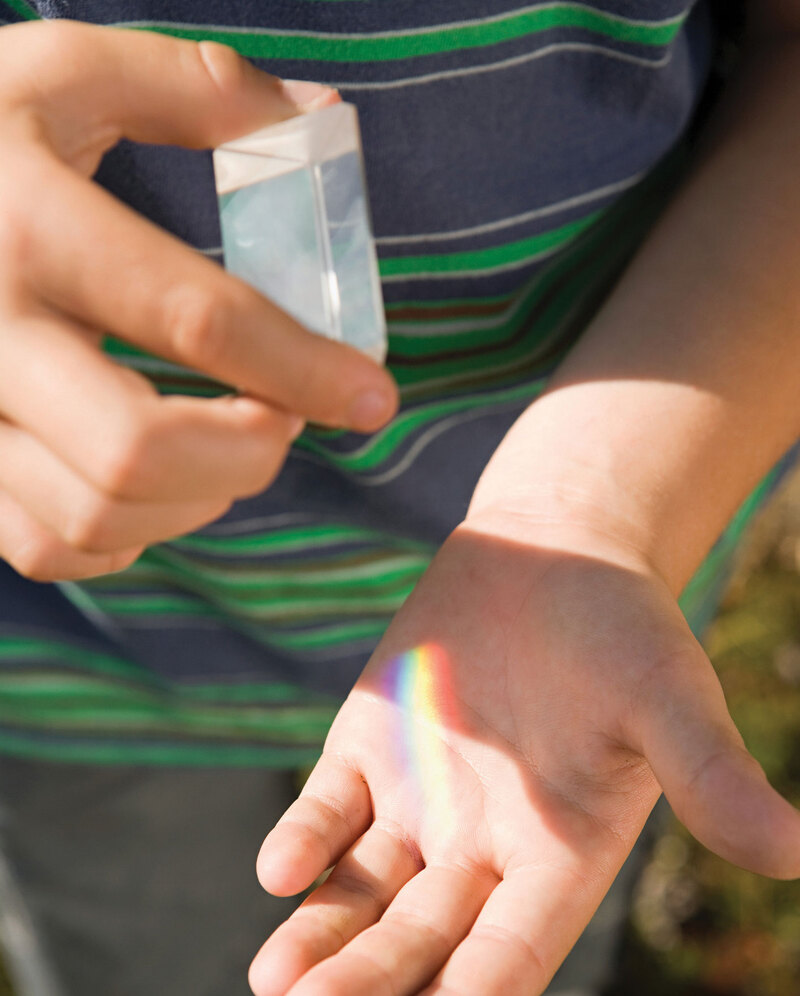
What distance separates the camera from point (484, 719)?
2.26ft

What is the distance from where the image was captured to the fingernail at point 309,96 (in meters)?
0.54

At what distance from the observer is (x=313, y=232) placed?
0.57 m

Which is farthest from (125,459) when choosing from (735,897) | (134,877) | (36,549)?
(735,897)

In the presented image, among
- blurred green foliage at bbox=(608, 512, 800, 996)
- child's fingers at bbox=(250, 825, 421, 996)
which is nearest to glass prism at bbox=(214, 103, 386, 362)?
child's fingers at bbox=(250, 825, 421, 996)

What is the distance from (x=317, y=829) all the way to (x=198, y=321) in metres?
0.37

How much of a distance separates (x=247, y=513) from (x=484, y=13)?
1.65 ft

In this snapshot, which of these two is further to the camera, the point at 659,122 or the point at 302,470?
the point at 302,470

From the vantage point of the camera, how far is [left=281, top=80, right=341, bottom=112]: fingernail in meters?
0.54

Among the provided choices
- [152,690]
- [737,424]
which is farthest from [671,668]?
[152,690]

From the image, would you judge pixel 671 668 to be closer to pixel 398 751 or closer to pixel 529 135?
pixel 398 751

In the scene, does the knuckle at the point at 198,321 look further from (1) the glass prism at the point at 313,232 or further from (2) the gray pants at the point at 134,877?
(2) the gray pants at the point at 134,877

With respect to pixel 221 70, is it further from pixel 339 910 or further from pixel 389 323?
pixel 339 910

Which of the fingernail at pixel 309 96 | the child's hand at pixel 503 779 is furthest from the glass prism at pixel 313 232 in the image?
the child's hand at pixel 503 779

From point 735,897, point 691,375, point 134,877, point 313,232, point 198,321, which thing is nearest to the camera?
point 198,321
